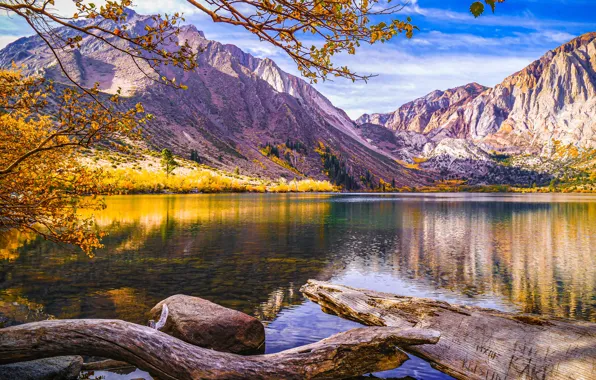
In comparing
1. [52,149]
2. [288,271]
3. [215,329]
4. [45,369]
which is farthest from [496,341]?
[288,271]

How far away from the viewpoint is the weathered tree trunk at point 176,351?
33.4 ft

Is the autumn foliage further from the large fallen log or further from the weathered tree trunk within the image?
the large fallen log

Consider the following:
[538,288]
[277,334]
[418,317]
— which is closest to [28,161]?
[277,334]

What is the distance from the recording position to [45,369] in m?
10.9

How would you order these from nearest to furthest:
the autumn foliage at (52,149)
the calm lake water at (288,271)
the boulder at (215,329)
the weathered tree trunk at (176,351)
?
1. the weathered tree trunk at (176,351)
2. the autumn foliage at (52,149)
3. the boulder at (215,329)
4. the calm lake water at (288,271)

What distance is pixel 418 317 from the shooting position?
549 inches

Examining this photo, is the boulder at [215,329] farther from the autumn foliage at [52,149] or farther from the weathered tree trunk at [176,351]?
the autumn foliage at [52,149]

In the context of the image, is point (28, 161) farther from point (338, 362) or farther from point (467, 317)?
point (467, 317)

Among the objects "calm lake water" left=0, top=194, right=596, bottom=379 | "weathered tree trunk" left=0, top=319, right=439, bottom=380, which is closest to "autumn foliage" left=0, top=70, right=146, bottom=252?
"weathered tree trunk" left=0, top=319, right=439, bottom=380

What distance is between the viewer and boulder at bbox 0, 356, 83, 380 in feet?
33.8

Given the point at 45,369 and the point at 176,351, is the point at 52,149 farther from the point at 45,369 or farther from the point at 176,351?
the point at 176,351

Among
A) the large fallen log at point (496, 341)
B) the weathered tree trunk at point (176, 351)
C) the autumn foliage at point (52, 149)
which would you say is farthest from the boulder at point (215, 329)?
the large fallen log at point (496, 341)

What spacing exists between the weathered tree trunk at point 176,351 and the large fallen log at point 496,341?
1606 millimetres

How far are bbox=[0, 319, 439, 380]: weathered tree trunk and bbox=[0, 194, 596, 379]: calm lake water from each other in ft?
7.72
